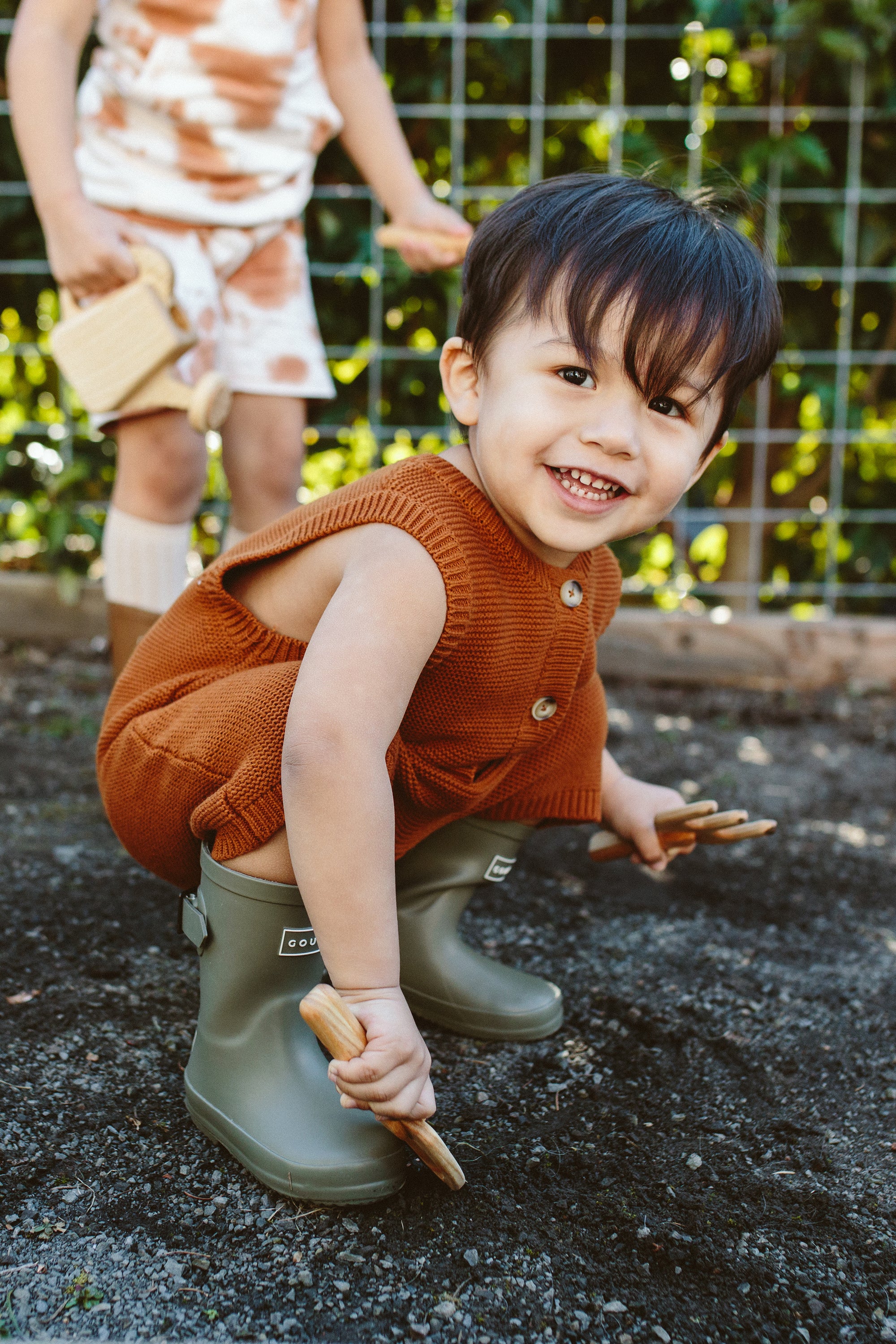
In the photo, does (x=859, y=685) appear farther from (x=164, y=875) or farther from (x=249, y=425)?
(x=164, y=875)

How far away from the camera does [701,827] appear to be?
125cm

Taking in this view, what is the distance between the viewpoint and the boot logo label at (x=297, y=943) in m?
1.00

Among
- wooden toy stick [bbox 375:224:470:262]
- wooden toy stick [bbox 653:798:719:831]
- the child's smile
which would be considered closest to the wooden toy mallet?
wooden toy stick [bbox 653:798:719:831]

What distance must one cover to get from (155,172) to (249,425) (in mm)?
375

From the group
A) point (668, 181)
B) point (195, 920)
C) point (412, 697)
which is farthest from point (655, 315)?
point (668, 181)

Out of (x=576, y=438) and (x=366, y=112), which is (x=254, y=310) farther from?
(x=576, y=438)

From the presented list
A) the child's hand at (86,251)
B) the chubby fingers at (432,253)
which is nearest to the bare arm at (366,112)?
the chubby fingers at (432,253)

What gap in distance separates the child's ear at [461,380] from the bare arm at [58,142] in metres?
0.70

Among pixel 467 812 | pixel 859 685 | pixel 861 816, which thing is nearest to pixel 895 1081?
pixel 467 812

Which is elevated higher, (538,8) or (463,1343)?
(538,8)

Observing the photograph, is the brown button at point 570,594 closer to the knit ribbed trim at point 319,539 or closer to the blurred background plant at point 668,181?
the knit ribbed trim at point 319,539

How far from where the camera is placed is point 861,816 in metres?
2.04

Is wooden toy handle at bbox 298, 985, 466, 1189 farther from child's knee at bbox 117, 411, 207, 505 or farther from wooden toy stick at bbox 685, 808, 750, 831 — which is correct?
child's knee at bbox 117, 411, 207, 505

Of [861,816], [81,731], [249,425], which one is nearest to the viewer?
[249,425]
